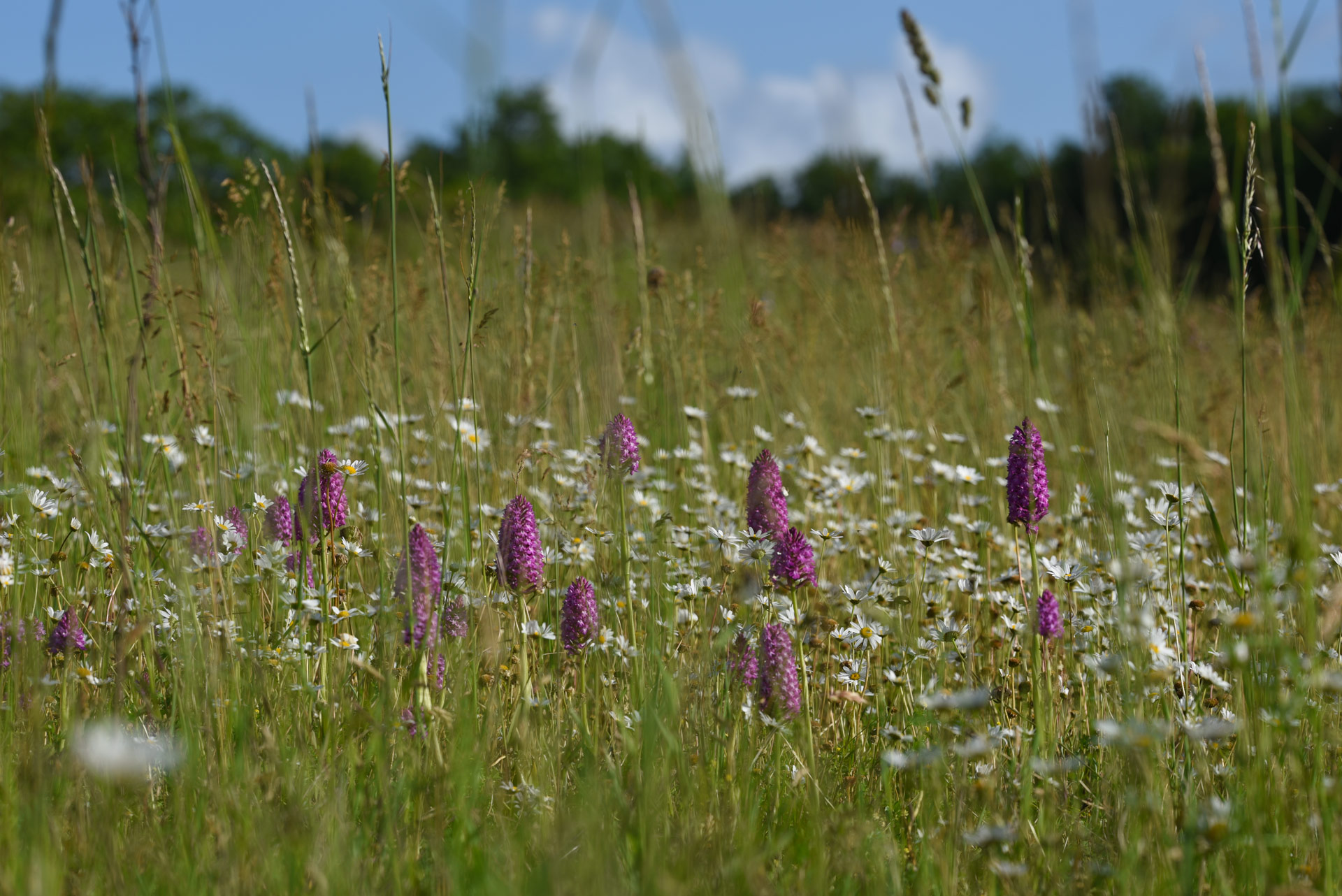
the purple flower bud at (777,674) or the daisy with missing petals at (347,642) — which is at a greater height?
the daisy with missing petals at (347,642)

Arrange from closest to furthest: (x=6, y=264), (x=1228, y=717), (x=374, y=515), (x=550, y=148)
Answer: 1. (x=1228, y=717)
2. (x=374, y=515)
3. (x=6, y=264)
4. (x=550, y=148)

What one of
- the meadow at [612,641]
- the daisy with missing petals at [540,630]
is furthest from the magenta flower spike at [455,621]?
the daisy with missing petals at [540,630]

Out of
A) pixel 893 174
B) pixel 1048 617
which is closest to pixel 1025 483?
pixel 1048 617

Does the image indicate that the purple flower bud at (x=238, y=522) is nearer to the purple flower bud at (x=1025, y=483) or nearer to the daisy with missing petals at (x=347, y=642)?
the daisy with missing petals at (x=347, y=642)

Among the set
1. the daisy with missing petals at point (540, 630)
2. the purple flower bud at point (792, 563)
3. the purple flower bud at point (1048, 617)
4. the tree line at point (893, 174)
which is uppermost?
the tree line at point (893, 174)

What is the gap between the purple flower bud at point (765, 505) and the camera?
74.9 inches

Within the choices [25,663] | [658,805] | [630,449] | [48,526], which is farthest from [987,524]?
[48,526]

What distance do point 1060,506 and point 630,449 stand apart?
197 cm

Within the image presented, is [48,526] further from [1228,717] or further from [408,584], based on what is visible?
[1228,717]

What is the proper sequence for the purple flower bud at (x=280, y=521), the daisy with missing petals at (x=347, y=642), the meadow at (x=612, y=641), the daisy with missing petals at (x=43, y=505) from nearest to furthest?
the meadow at (x=612, y=641)
the daisy with missing petals at (x=347, y=642)
the purple flower bud at (x=280, y=521)
the daisy with missing petals at (x=43, y=505)

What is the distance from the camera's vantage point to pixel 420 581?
1683 mm

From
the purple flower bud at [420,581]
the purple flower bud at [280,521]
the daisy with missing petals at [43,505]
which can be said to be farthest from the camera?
the daisy with missing petals at [43,505]

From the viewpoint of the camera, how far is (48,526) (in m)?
2.44

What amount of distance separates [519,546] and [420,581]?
21 centimetres
